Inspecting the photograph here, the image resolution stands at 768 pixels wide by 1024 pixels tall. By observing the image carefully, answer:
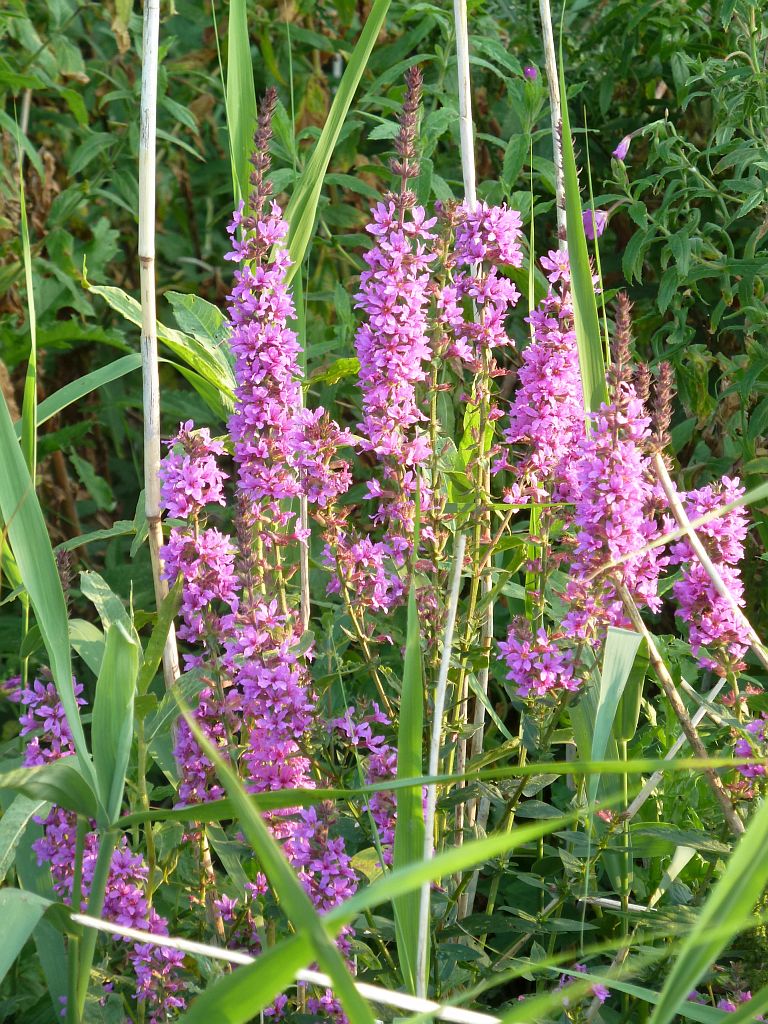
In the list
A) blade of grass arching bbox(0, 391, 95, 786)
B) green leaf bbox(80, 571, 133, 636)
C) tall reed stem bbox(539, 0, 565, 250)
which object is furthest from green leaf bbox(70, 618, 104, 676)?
tall reed stem bbox(539, 0, 565, 250)

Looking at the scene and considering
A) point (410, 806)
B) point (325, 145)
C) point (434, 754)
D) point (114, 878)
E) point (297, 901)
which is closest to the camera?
point (297, 901)

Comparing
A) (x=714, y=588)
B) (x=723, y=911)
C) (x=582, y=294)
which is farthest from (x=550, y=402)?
(x=723, y=911)

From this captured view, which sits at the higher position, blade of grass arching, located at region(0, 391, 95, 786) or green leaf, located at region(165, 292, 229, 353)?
green leaf, located at region(165, 292, 229, 353)

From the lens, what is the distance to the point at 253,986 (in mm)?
859

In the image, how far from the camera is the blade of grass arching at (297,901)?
2.57 feet

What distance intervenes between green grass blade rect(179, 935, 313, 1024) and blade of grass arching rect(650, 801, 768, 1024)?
26 cm

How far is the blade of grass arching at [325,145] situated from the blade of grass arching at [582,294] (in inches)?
10.9

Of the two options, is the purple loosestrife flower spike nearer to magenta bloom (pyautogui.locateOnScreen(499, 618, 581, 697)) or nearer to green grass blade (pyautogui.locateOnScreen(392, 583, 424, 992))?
magenta bloom (pyautogui.locateOnScreen(499, 618, 581, 697))

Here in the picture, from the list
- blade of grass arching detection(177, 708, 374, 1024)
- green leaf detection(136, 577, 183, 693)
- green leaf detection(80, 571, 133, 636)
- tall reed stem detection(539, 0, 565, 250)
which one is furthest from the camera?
tall reed stem detection(539, 0, 565, 250)

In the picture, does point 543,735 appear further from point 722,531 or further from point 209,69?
point 209,69

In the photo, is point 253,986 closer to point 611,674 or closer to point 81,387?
point 611,674

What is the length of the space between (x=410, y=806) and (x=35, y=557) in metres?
0.51

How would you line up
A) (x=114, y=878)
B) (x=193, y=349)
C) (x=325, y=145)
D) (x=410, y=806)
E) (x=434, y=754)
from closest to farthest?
(x=410, y=806) → (x=434, y=754) → (x=114, y=878) → (x=325, y=145) → (x=193, y=349)

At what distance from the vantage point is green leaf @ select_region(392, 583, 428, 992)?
1.17m
